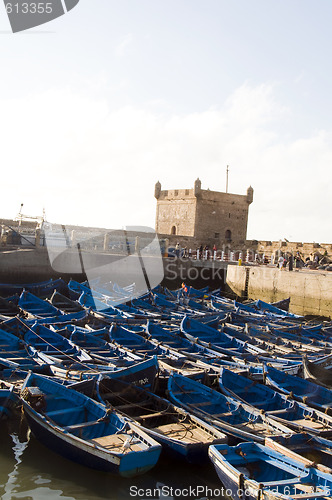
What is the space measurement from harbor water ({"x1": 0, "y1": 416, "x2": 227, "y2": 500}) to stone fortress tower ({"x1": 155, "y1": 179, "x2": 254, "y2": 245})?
3406 cm

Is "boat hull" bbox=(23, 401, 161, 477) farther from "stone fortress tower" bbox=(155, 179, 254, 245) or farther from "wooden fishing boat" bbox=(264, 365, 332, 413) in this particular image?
"stone fortress tower" bbox=(155, 179, 254, 245)

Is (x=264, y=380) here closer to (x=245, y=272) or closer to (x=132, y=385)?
(x=132, y=385)

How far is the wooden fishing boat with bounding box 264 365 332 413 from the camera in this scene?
1104cm

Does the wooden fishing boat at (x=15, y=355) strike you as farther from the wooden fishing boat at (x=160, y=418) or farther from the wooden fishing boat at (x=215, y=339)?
the wooden fishing boat at (x=215, y=339)

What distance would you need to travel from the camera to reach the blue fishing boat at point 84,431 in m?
8.12

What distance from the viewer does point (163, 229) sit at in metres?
47.8

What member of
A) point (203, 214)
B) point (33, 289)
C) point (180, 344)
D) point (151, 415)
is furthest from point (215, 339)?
point (203, 214)

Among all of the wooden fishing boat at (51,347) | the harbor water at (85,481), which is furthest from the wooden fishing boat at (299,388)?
the wooden fishing boat at (51,347)

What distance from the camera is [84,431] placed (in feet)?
29.8

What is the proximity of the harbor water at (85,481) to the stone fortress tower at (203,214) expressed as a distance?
34055 millimetres

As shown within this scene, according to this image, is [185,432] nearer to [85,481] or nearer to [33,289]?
[85,481]

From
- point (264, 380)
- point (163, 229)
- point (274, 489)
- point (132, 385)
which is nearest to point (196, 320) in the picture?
point (264, 380)

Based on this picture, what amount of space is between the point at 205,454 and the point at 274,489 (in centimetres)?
170

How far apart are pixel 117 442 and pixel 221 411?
278 cm
